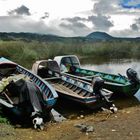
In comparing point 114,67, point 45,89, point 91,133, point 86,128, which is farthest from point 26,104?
point 114,67

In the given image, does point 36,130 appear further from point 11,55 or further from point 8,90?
point 11,55

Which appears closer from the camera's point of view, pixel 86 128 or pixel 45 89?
pixel 86 128

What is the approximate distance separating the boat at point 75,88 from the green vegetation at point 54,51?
2835 cm

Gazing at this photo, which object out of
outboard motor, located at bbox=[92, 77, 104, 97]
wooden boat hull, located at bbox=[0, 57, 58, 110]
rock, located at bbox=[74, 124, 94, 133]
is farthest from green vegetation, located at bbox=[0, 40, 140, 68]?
rock, located at bbox=[74, 124, 94, 133]

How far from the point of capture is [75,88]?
17.2 m

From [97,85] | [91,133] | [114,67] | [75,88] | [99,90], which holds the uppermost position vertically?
[97,85]

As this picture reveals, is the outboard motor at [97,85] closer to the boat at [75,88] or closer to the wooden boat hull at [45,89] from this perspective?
the boat at [75,88]

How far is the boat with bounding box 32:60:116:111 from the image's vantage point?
1441 cm

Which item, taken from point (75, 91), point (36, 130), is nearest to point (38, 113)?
point (36, 130)

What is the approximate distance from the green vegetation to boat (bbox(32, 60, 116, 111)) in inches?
1116

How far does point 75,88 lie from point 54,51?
137 ft

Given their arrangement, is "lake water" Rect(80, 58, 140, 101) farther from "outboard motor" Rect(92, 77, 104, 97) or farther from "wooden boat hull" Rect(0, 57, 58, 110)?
"outboard motor" Rect(92, 77, 104, 97)

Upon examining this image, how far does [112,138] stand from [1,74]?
35.6 feet

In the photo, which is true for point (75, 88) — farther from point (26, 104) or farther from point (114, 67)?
point (114, 67)
